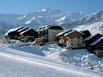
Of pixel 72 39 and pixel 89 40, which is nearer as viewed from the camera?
pixel 72 39

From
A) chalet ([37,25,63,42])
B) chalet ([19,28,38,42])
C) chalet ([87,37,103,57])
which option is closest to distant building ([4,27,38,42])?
chalet ([19,28,38,42])

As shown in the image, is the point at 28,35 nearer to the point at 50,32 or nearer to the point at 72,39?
the point at 50,32

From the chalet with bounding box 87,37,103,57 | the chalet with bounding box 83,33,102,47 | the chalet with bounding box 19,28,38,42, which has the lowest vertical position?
the chalet with bounding box 87,37,103,57

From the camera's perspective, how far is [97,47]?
51344mm

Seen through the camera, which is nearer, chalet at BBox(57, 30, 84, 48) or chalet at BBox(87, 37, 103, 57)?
chalet at BBox(87, 37, 103, 57)

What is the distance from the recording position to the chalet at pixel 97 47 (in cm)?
5000

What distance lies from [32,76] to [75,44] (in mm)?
46250

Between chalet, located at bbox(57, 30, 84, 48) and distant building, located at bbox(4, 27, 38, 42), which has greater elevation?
distant building, located at bbox(4, 27, 38, 42)

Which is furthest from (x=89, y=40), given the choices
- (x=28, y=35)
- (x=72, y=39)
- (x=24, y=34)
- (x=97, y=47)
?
(x=24, y=34)

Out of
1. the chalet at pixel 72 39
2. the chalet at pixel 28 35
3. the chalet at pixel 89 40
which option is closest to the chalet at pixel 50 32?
the chalet at pixel 28 35

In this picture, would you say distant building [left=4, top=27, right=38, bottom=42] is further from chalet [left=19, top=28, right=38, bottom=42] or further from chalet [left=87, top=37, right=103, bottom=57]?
chalet [left=87, top=37, right=103, bottom=57]

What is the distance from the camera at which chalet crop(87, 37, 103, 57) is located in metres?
50.0

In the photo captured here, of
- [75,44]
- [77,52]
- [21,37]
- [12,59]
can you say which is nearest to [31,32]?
[21,37]

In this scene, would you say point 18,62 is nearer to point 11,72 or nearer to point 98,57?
point 11,72
